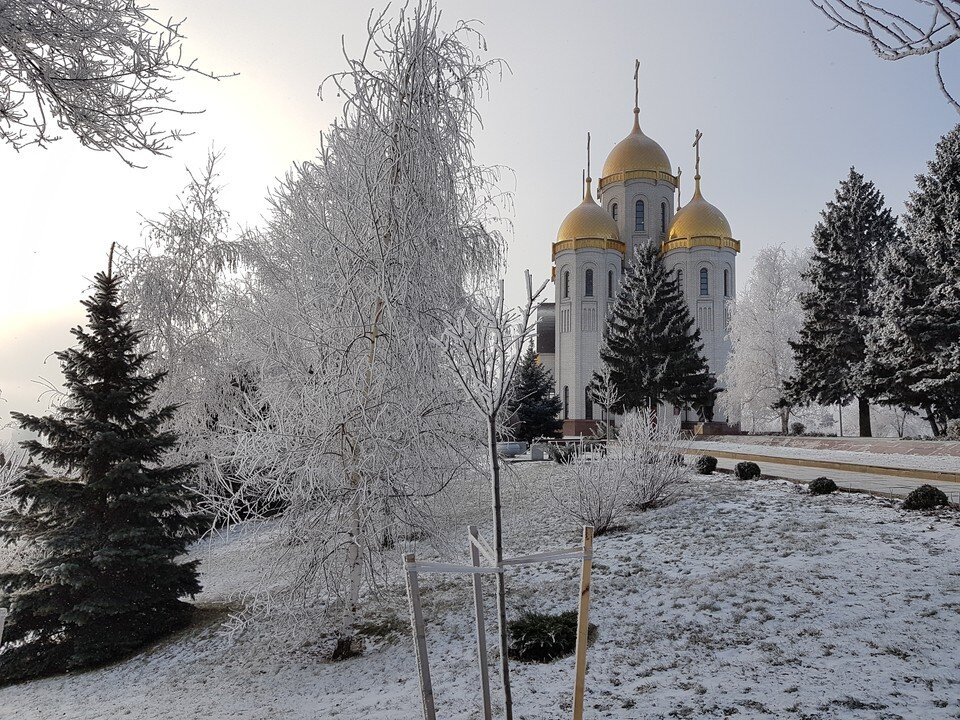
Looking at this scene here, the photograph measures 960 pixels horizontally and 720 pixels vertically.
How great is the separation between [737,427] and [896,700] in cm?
3441

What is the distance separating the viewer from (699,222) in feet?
131

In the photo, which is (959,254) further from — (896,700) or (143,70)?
(143,70)

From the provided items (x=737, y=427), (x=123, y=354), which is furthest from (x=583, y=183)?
(x=123, y=354)

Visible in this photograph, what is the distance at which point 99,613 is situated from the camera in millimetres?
7660

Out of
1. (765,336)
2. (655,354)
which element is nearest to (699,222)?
(765,336)

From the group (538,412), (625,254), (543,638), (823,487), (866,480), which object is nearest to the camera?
(543,638)

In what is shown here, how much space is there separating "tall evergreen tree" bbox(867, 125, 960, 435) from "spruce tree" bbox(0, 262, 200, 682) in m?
18.9

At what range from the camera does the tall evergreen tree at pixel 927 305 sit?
17.5 meters

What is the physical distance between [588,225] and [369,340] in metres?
37.0

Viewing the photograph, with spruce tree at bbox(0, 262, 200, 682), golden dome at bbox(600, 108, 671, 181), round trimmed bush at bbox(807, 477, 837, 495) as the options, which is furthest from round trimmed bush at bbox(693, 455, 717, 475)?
golden dome at bbox(600, 108, 671, 181)

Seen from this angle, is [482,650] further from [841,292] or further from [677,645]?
[841,292]

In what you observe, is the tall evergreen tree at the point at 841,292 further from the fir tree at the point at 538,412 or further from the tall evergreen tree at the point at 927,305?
the fir tree at the point at 538,412

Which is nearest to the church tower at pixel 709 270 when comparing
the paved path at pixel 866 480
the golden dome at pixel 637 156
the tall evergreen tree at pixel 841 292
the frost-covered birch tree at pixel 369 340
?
the golden dome at pixel 637 156

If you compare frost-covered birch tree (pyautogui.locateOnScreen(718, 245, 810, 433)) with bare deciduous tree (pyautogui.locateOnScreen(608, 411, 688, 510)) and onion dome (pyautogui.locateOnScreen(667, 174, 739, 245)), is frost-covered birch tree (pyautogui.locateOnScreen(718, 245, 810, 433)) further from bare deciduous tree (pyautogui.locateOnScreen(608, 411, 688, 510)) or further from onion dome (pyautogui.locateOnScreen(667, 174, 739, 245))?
bare deciduous tree (pyautogui.locateOnScreen(608, 411, 688, 510))
